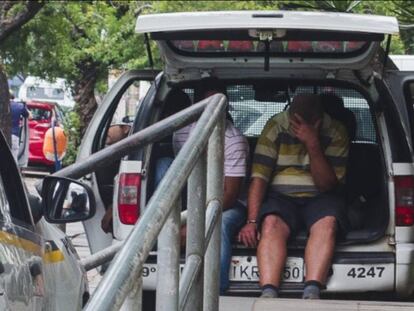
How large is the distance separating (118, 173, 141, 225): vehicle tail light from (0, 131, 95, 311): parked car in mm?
2036

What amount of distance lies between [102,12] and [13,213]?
68.4 ft

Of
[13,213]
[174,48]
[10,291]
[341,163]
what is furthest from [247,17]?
[10,291]

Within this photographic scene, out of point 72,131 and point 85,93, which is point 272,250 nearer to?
point 85,93

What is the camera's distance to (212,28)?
20.1ft

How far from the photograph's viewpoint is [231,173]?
280 inches

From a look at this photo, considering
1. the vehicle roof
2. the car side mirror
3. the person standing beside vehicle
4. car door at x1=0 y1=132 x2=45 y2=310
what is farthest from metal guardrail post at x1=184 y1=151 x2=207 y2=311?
the person standing beside vehicle

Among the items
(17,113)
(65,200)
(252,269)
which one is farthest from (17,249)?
(17,113)

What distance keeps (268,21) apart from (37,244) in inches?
102

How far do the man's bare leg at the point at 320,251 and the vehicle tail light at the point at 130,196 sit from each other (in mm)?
1085

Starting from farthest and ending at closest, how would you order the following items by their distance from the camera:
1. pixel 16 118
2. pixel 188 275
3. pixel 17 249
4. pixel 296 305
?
pixel 16 118
pixel 296 305
pixel 188 275
pixel 17 249

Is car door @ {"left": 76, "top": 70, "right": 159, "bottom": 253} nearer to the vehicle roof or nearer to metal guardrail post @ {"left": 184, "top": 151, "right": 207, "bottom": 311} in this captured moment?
the vehicle roof

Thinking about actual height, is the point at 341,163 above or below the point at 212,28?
below

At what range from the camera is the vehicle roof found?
5973 millimetres

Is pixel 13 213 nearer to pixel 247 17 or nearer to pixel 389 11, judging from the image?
pixel 247 17
